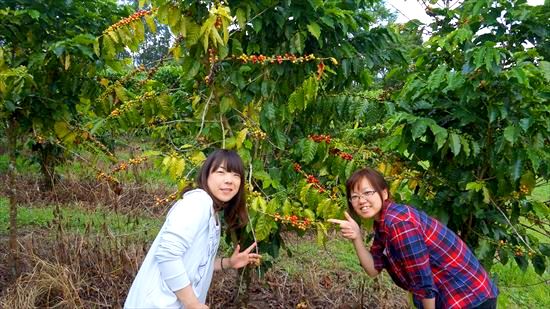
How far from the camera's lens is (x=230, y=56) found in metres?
2.85

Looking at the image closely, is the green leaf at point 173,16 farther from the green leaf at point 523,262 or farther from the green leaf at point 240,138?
the green leaf at point 523,262

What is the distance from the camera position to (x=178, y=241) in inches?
75.5

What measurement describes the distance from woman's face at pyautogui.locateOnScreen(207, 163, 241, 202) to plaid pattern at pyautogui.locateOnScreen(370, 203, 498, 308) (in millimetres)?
662

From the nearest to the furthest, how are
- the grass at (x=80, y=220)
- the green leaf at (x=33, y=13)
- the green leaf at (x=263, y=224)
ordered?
the green leaf at (x=263, y=224)
the green leaf at (x=33, y=13)
the grass at (x=80, y=220)

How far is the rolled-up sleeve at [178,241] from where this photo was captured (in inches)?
75.4

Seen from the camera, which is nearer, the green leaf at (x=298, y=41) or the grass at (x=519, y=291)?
the green leaf at (x=298, y=41)

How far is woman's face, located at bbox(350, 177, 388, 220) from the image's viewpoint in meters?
2.27

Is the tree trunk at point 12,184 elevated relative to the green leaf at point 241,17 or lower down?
lower down

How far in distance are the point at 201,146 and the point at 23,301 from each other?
1.86 metres

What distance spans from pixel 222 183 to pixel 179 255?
0.36m

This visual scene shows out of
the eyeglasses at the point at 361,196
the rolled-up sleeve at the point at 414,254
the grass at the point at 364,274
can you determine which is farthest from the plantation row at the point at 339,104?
the grass at the point at 364,274

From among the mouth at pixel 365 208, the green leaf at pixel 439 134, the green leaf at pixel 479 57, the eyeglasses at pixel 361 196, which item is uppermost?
the green leaf at pixel 479 57

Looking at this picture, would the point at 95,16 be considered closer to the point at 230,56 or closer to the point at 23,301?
the point at 230,56

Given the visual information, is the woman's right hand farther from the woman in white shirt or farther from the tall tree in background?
the tall tree in background
